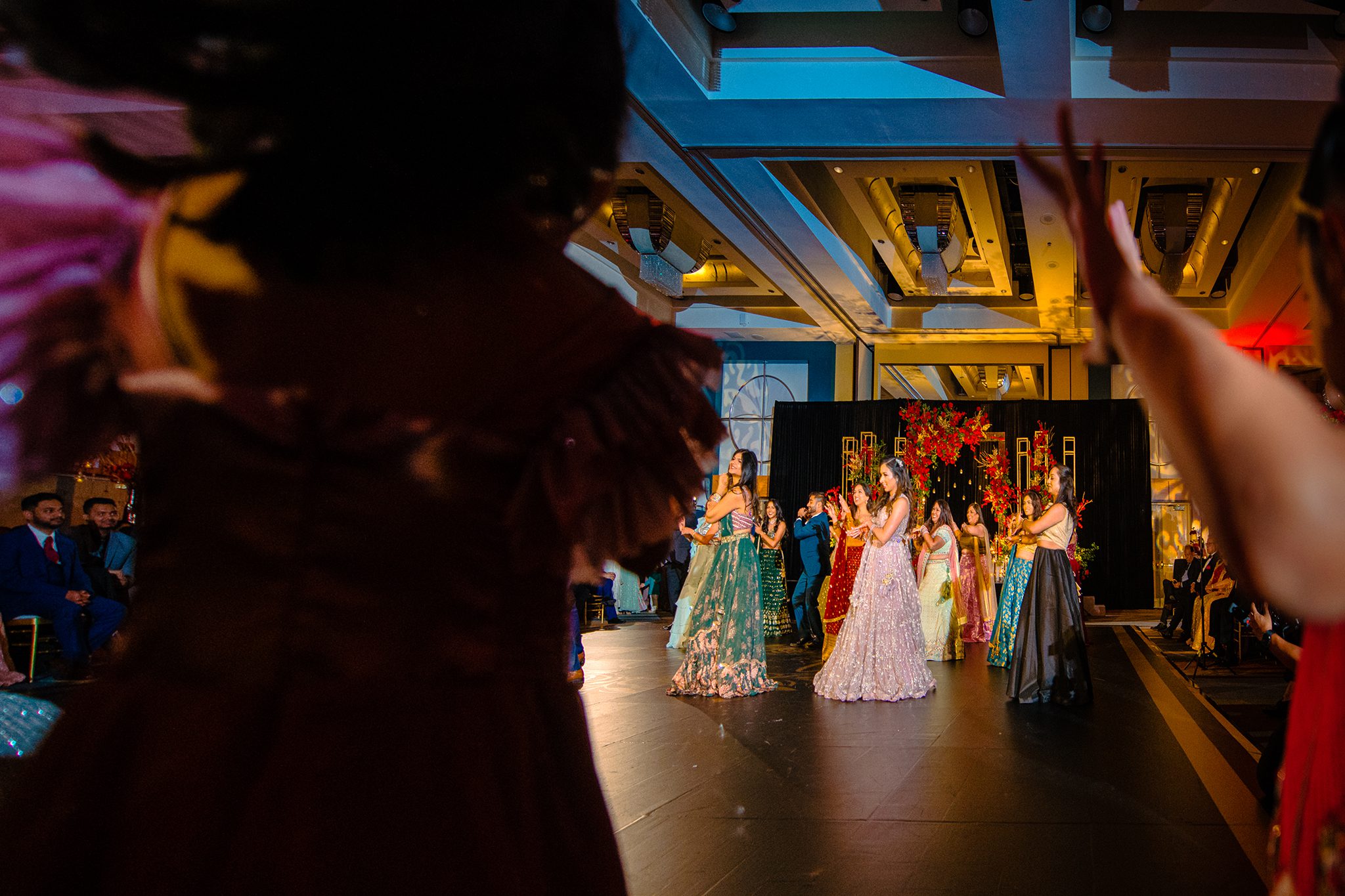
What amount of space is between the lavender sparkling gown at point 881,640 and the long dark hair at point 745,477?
90 cm

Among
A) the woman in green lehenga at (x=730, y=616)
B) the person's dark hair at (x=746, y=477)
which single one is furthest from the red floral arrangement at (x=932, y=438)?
the woman in green lehenga at (x=730, y=616)

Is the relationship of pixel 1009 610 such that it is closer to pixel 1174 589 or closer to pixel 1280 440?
pixel 1174 589

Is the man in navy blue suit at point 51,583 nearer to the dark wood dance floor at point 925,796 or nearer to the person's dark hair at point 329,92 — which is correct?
the dark wood dance floor at point 925,796

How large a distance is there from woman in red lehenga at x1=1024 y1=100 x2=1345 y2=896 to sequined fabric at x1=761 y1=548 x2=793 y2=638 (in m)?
9.54

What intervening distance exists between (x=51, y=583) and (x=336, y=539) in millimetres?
6478

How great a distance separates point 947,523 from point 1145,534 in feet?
19.8

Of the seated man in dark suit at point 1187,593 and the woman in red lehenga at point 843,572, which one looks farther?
the seated man in dark suit at point 1187,593

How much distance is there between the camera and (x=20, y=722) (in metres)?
1.48

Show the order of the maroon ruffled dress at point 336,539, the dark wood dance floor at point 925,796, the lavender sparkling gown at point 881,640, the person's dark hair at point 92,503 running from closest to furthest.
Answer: the maroon ruffled dress at point 336,539
the dark wood dance floor at point 925,796
the lavender sparkling gown at point 881,640
the person's dark hair at point 92,503

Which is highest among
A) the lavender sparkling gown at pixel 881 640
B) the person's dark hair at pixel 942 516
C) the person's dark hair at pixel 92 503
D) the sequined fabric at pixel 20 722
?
the person's dark hair at pixel 942 516

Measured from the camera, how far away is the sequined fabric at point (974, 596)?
10812mm

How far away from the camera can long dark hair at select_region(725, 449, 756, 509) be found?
21.7 feet

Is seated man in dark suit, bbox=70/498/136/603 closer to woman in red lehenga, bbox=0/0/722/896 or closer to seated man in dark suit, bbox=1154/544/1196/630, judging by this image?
woman in red lehenga, bbox=0/0/722/896

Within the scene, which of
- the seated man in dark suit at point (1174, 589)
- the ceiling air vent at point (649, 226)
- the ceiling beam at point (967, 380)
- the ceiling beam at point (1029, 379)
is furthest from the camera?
the ceiling beam at point (967, 380)
